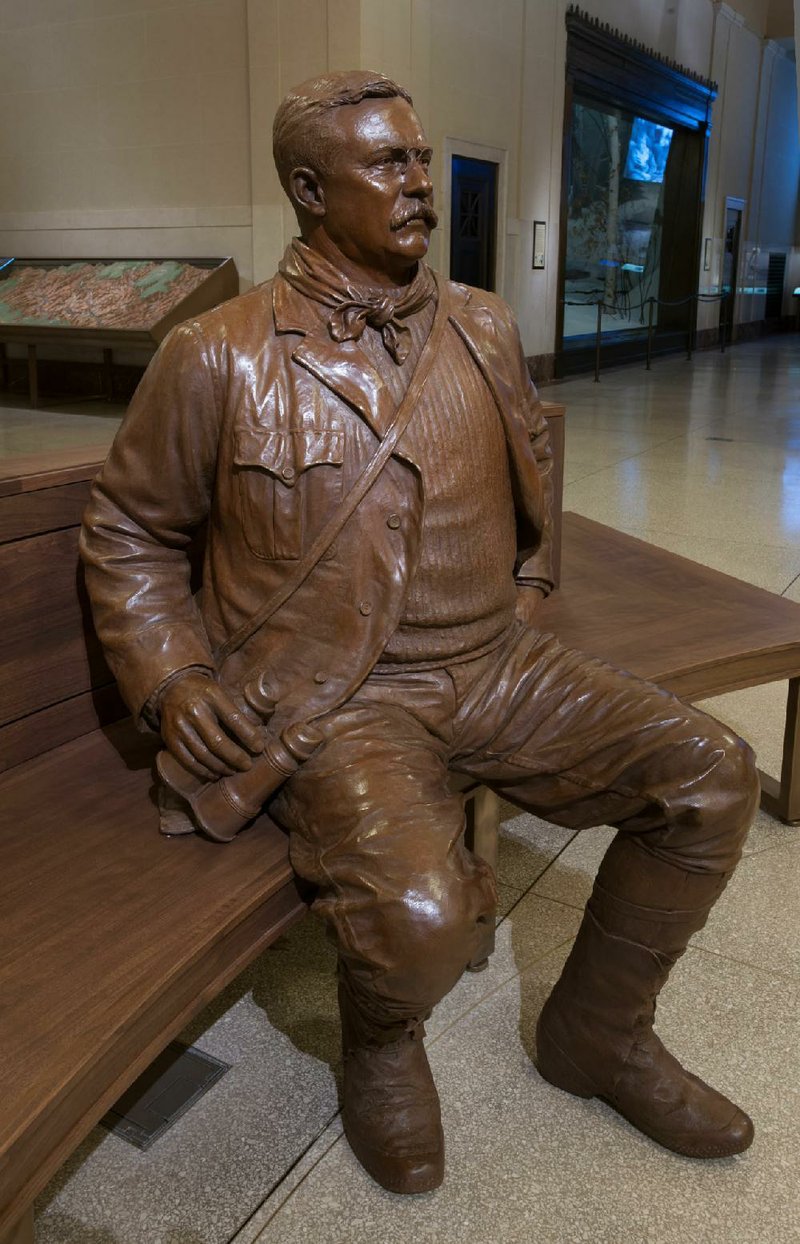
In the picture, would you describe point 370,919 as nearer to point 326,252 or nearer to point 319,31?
point 326,252

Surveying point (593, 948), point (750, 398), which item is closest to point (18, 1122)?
point (593, 948)

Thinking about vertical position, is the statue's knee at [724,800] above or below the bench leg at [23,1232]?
above

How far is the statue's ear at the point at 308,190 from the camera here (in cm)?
185

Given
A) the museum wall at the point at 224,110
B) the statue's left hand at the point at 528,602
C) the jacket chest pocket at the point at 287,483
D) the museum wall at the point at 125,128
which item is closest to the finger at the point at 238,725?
the jacket chest pocket at the point at 287,483

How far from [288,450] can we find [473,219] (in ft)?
33.0

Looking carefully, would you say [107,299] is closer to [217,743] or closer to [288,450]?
[288,450]

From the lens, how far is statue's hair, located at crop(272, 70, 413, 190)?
180 cm

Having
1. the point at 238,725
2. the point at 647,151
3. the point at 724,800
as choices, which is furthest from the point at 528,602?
the point at 647,151

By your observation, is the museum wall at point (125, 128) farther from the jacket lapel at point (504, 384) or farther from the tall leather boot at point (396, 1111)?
the tall leather boot at point (396, 1111)

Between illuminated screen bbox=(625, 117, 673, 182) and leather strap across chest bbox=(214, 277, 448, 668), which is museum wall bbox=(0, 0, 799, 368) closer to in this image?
illuminated screen bbox=(625, 117, 673, 182)

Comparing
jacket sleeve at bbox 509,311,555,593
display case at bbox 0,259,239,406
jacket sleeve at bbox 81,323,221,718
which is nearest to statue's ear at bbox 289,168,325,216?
jacket sleeve at bbox 81,323,221,718

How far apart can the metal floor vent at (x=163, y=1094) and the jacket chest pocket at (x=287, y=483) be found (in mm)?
1046

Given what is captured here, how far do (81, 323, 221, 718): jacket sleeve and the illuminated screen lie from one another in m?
14.7

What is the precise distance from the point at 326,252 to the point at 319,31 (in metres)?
8.07
